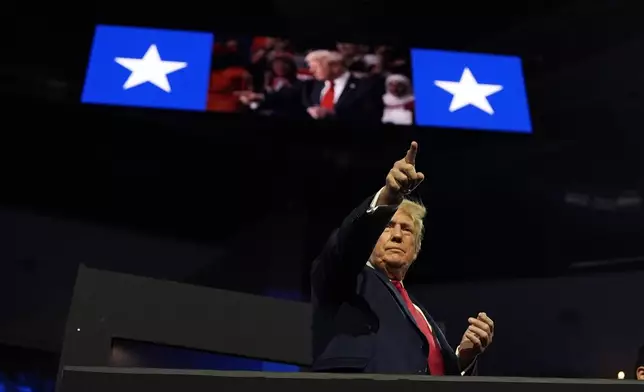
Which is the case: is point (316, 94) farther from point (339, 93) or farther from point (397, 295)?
point (397, 295)

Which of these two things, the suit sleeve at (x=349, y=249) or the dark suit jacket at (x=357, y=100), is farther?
the dark suit jacket at (x=357, y=100)

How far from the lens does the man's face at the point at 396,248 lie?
1.42 m

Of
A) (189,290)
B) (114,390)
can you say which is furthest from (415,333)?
(189,290)

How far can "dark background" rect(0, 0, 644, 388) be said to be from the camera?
385cm

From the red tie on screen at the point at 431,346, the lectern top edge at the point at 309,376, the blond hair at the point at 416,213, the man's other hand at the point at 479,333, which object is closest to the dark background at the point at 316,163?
the blond hair at the point at 416,213

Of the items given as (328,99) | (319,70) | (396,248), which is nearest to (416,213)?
(396,248)

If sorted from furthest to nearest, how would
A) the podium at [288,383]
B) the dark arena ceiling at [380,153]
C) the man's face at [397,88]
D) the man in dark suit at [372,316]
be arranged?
the dark arena ceiling at [380,153]
the man's face at [397,88]
the man in dark suit at [372,316]
the podium at [288,383]

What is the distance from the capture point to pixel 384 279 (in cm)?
132

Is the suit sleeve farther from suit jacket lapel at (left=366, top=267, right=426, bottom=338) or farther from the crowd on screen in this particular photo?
the crowd on screen

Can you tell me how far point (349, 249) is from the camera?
1.21 m

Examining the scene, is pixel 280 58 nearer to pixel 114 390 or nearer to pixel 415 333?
pixel 415 333

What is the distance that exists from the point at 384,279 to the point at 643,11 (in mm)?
3277

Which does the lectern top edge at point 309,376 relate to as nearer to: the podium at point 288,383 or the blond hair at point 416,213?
the podium at point 288,383

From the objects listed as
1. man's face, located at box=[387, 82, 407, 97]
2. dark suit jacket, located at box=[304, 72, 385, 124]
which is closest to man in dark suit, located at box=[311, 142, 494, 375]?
dark suit jacket, located at box=[304, 72, 385, 124]
